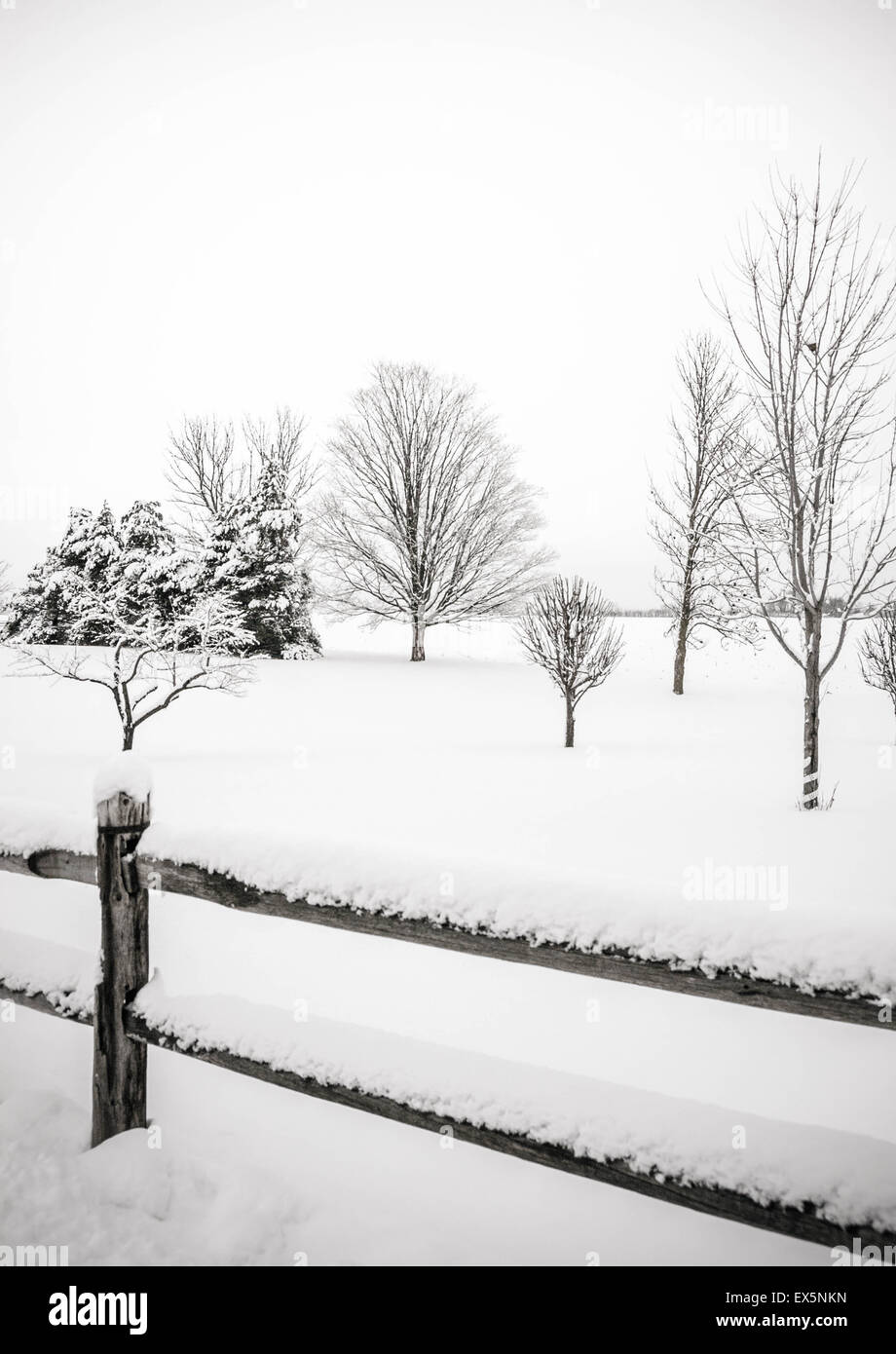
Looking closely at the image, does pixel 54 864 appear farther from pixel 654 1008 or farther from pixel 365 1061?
pixel 654 1008

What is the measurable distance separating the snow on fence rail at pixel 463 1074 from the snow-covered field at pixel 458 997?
0.30 ft

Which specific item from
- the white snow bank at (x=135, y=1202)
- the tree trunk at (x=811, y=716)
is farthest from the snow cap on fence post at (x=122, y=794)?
the tree trunk at (x=811, y=716)

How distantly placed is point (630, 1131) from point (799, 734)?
56.4 ft

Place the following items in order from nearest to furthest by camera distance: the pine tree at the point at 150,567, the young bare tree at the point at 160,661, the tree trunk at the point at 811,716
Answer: the tree trunk at the point at 811,716
the young bare tree at the point at 160,661
the pine tree at the point at 150,567

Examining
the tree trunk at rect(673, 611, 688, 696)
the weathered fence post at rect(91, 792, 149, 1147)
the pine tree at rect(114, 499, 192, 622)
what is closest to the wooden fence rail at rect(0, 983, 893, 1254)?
the weathered fence post at rect(91, 792, 149, 1147)

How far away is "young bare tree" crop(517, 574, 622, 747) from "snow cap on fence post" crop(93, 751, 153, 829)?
521 inches

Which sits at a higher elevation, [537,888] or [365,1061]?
[537,888]

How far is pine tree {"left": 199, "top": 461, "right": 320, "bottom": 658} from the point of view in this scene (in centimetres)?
2241

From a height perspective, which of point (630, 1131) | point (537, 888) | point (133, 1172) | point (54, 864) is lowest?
point (133, 1172)

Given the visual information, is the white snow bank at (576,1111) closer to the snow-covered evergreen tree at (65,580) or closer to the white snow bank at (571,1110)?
the white snow bank at (571,1110)

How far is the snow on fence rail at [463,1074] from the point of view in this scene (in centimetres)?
165

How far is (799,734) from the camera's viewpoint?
1670 centimetres

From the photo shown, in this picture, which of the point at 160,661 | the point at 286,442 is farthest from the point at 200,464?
the point at 160,661

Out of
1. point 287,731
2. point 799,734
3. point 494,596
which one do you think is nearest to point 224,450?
point 494,596
